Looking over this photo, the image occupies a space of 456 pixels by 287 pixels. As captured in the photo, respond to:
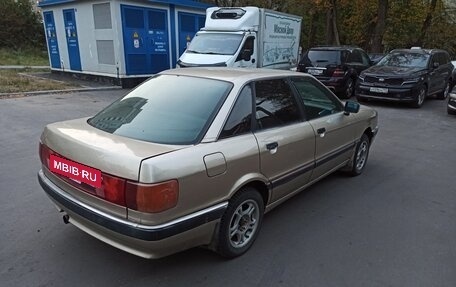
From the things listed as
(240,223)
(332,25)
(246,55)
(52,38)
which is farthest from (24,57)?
(240,223)

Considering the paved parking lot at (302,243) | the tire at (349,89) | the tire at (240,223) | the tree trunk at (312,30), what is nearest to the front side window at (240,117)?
the tire at (240,223)

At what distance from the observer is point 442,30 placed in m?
29.7

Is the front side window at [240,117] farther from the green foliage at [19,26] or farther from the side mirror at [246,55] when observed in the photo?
the green foliage at [19,26]

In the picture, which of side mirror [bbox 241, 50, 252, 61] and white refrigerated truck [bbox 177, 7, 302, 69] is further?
side mirror [bbox 241, 50, 252, 61]

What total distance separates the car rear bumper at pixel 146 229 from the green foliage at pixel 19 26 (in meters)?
25.9

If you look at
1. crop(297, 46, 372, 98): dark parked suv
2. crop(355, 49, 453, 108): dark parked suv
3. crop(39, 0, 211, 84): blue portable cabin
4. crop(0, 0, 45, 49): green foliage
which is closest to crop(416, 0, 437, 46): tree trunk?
crop(355, 49, 453, 108): dark parked suv

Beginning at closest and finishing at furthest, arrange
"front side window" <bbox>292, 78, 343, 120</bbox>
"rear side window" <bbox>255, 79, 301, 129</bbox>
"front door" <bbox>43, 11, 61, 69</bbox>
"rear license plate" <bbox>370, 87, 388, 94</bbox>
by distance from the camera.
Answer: "rear side window" <bbox>255, 79, 301, 129</bbox>, "front side window" <bbox>292, 78, 343, 120</bbox>, "rear license plate" <bbox>370, 87, 388, 94</bbox>, "front door" <bbox>43, 11, 61, 69</bbox>

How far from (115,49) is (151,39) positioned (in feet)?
4.88

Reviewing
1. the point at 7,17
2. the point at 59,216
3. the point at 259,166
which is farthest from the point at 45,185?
the point at 7,17

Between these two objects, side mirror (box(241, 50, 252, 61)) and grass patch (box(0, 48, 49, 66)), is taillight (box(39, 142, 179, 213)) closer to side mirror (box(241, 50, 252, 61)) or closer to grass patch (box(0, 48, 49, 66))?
side mirror (box(241, 50, 252, 61))

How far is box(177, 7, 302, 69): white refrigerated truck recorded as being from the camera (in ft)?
37.8

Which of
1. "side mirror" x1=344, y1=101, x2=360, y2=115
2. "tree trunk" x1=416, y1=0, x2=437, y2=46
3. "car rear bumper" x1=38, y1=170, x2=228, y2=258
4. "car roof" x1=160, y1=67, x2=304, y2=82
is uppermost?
"tree trunk" x1=416, y1=0, x2=437, y2=46

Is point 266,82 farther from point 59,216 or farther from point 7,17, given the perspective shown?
point 7,17

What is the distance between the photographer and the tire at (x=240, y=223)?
2.94 metres
